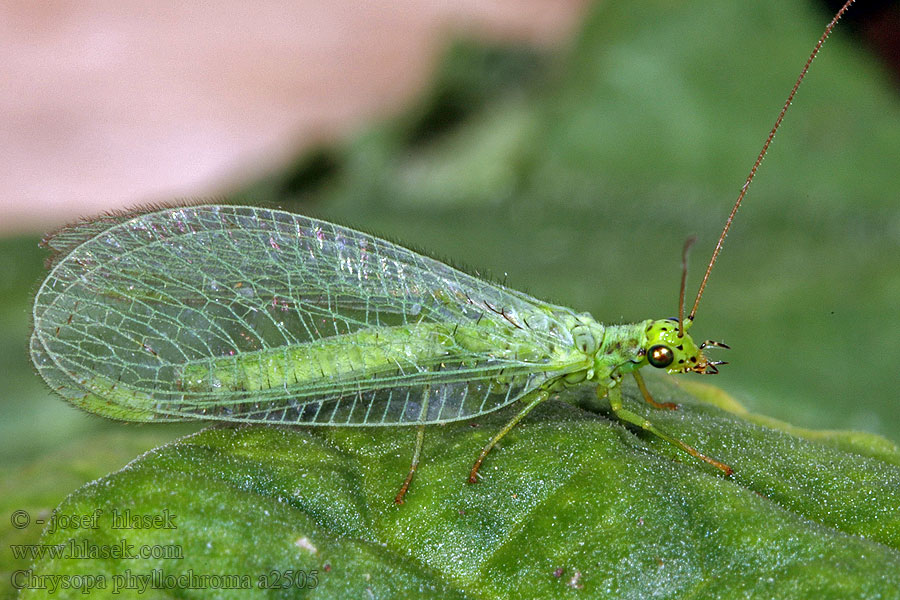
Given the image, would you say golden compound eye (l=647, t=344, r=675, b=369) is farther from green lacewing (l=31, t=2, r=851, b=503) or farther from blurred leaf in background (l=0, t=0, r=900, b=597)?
blurred leaf in background (l=0, t=0, r=900, b=597)

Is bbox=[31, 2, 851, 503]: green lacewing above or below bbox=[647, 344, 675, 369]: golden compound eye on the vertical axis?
below

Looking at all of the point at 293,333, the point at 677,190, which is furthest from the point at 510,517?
the point at 677,190

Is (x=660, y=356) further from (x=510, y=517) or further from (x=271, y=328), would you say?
(x=271, y=328)

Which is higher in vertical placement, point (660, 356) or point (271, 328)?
point (660, 356)

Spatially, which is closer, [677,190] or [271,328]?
[271,328]

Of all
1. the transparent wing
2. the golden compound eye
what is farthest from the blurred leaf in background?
the transparent wing

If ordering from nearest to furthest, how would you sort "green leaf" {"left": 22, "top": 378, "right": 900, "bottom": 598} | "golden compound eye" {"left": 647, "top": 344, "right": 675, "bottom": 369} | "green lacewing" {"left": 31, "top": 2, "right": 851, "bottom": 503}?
1. "green leaf" {"left": 22, "top": 378, "right": 900, "bottom": 598}
2. "green lacewing" {"left": 31, "top": 2, "right": 851, "bottom": 503}
3. "golden compound eye" {"left": 647, "top": 344, "right": 675, "bottom": 369}

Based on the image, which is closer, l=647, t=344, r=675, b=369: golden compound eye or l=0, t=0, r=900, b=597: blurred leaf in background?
l=647, t=344, r=675, b=369: golden compound eye
